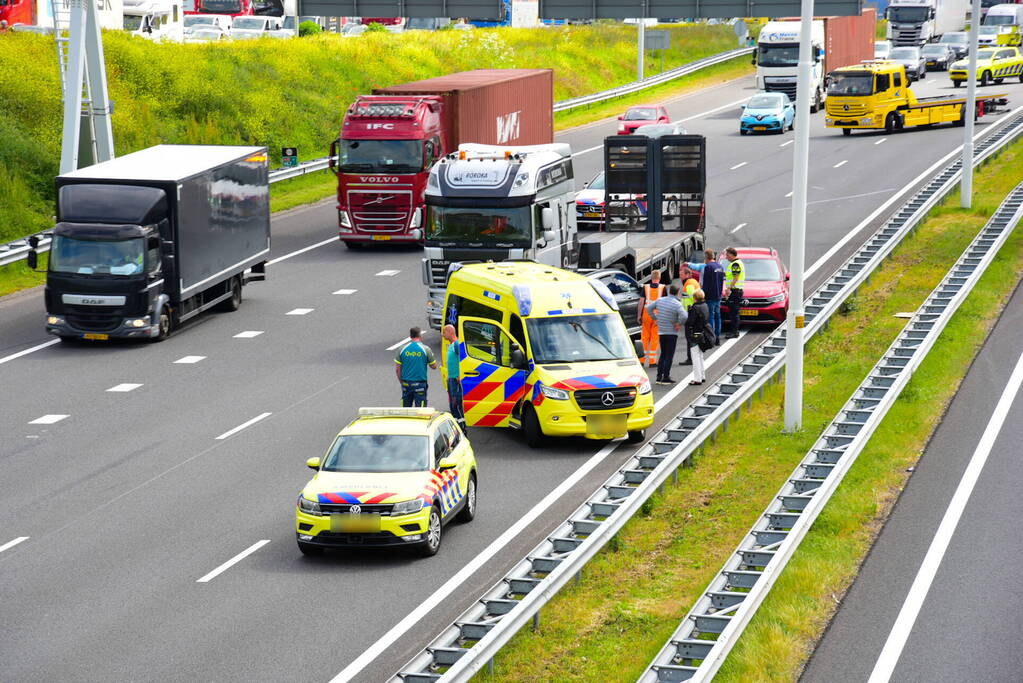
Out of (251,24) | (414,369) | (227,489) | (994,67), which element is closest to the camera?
(227,489)

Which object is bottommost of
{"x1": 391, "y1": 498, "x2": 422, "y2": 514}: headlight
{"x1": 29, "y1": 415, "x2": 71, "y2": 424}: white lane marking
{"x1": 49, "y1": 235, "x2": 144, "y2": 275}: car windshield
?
{"x1": 29, "y1": 415, "x2": 71, "y2": 424}: white lane marking

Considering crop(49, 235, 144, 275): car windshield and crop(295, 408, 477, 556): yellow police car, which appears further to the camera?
crop(49, 235, 144, 275): car windshield

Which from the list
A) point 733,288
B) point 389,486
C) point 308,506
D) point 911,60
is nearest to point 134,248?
point 733,288

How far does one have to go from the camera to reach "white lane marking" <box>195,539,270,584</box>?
16.8 meters

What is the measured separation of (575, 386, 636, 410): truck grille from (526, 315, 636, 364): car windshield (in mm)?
853

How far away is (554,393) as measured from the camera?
21734mm

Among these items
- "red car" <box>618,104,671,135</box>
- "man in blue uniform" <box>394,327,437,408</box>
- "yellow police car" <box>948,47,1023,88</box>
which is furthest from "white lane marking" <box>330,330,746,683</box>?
"yellow police car" <box>948,47,1023,88</box>

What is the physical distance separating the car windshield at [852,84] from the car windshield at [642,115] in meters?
6.93

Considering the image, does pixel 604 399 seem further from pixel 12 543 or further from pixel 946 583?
pixel 12 543

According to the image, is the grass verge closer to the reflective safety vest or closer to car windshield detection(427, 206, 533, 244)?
the reflective safety vest

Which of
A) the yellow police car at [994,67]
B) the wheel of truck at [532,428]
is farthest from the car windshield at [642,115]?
the wheel of truck at [532,428]

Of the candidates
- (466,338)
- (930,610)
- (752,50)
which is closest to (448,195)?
(466,338)

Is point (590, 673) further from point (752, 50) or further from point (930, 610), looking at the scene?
point (752, 50)

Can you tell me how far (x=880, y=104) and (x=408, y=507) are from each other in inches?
1744
